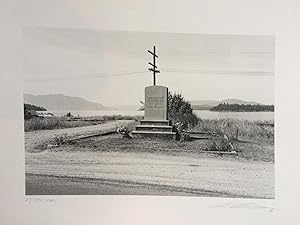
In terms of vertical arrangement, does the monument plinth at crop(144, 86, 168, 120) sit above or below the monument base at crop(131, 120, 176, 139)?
above

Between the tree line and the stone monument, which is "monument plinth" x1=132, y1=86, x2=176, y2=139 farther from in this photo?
the tree line

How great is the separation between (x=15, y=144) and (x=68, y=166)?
0.67 ft

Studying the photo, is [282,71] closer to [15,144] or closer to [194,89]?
[194,89]

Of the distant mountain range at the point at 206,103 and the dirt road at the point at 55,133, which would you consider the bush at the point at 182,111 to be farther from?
the dirt road at the point at 55,133

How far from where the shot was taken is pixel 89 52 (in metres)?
1.63

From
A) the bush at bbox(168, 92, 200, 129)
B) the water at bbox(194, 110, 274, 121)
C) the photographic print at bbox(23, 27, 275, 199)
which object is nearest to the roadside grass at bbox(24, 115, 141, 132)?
the photographic print at bbox(23, 27, 275, 199)

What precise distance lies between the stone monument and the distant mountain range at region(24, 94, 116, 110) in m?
0.19

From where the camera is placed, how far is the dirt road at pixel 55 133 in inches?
63.7

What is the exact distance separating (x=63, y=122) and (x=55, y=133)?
0.17ft

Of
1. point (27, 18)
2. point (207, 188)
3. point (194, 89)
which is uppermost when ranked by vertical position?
point (27, 18)

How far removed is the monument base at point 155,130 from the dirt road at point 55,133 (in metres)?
0.05

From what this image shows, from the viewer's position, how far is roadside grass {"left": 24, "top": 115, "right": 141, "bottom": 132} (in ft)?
Result: 5.32

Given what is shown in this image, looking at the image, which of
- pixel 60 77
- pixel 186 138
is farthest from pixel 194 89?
pixel 60 77

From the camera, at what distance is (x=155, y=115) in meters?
1.64
